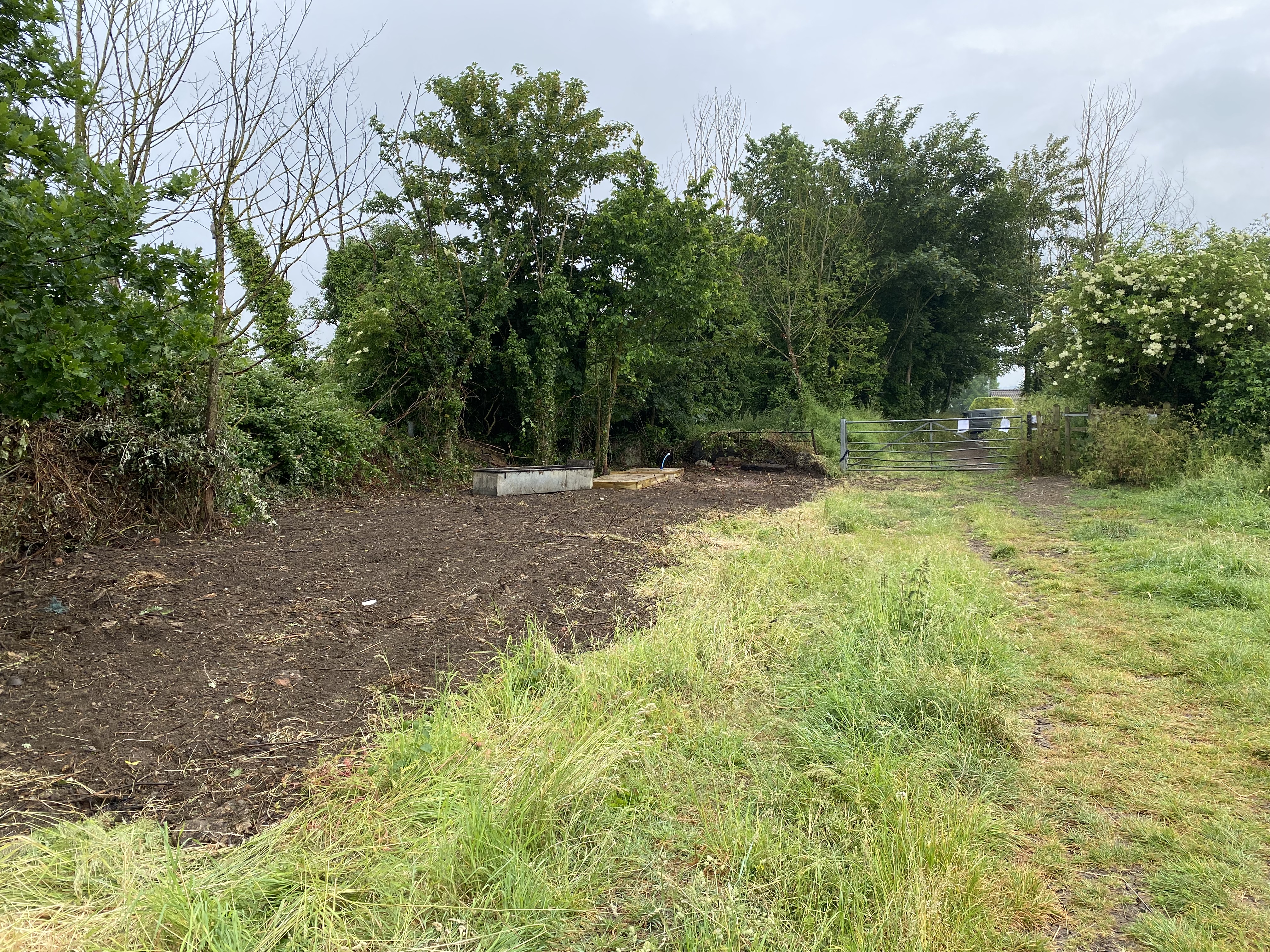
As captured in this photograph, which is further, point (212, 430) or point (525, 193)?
point (525, 193)

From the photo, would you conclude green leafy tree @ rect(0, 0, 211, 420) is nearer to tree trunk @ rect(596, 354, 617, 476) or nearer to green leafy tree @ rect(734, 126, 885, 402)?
tree trunk @ rect(596, 354, 617, 476)

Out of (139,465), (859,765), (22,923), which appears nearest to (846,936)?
(859,765)

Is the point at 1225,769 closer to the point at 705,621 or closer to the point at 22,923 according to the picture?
the point at 705,621

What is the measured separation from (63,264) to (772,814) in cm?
366

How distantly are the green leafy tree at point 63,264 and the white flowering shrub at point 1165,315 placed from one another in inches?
500

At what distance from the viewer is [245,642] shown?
3855mm

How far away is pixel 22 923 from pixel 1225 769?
3.89 m

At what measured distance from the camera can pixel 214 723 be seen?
2.97 m

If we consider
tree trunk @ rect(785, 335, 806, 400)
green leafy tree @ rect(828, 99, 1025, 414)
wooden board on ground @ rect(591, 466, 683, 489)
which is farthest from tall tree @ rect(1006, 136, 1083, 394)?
wooden board on ground @ rect(591, 466, 683, 489)

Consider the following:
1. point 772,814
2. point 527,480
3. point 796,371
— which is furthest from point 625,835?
point 796,371

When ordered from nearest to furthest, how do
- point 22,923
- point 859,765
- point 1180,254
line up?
point 22,923, point 859,765, point 1180,254

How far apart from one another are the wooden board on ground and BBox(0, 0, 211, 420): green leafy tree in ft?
27.5

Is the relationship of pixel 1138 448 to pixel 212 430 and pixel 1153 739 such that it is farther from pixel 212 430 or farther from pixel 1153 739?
pixel 212 430

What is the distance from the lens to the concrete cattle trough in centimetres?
1022
